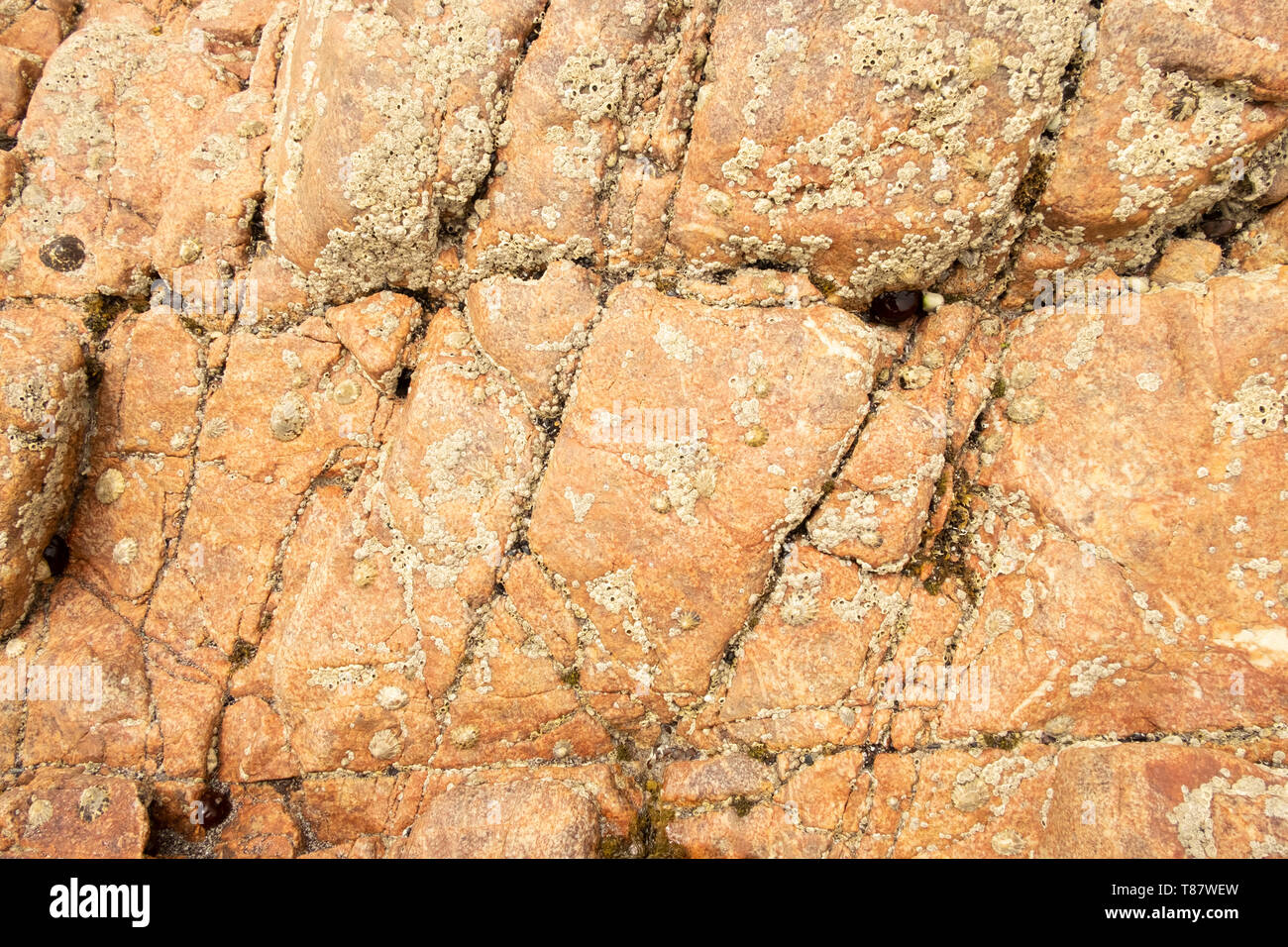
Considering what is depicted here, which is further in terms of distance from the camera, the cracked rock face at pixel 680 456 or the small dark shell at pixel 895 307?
the small dark shell at pixel 895 307

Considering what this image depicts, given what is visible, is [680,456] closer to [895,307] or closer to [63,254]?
[895,307]

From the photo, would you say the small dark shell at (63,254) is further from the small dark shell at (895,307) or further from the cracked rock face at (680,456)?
the small dark shell at (895,307)

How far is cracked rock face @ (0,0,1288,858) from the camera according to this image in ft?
13.4

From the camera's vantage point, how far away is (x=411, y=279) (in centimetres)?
495

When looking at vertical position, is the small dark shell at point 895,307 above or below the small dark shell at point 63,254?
below

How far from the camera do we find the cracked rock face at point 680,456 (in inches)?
161

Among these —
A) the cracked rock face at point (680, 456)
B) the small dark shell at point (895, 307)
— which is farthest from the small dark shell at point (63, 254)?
the small dark shell at point (895, 307)

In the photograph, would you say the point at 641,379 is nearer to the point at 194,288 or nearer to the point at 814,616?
the point at 814,616

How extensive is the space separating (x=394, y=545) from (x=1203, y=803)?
497cm

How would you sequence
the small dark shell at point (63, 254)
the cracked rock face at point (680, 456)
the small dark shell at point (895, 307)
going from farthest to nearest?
the small dark shell at point (63, 254) < the small dark shell at point (895, 307) < the cracked rock face at point (680, 456)

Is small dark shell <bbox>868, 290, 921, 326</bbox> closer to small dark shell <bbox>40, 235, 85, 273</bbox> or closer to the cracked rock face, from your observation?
the cracked rock face

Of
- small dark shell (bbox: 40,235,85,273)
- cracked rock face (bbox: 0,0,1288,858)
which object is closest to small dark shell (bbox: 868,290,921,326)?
cracked rock face (bbox: 0,0,1288,858)

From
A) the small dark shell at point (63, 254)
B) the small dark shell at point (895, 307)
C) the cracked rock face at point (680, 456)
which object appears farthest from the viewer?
the small dark shell at point (63, 254)

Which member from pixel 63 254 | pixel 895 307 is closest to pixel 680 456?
pixel 895 307
